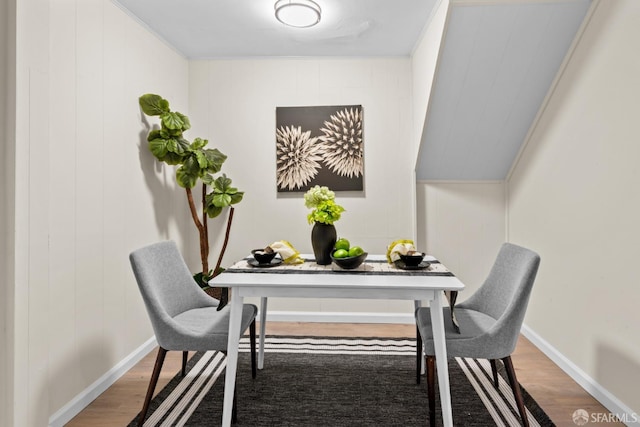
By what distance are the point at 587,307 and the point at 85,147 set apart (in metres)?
3.05

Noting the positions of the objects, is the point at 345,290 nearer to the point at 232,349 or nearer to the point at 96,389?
the point at 232,349

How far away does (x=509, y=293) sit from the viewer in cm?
212

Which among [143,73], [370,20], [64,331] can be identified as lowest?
[64,331]

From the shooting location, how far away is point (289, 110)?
362 cm

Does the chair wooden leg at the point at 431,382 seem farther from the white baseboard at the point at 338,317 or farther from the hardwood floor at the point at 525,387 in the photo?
the white baseboard at the point at 338,317

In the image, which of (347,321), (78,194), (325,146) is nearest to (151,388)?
(78,194)

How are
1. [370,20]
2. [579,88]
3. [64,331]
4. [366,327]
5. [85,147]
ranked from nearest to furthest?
1. [64,331]
2. [85,147]
3. [579,88]
4. [370,20]
5. [366,327]

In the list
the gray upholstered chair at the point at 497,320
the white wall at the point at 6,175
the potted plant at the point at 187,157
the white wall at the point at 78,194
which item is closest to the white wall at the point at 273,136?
the potted plant at the point at 187,157

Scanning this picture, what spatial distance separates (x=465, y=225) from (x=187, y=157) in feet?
7.94

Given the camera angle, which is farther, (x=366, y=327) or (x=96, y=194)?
(x=366, y=327)

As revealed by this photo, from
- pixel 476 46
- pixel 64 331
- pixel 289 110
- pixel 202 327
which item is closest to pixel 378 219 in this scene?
pixel 289 110

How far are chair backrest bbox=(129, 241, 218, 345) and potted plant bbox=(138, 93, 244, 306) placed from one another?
769mm

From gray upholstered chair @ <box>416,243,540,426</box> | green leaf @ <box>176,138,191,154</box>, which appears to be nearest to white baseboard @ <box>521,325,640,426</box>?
gray upholstered chair @ <box>416,243,540,426</box>

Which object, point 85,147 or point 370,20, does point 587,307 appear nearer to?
point 370,20
